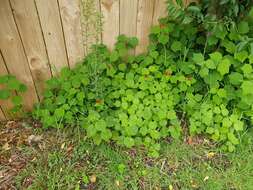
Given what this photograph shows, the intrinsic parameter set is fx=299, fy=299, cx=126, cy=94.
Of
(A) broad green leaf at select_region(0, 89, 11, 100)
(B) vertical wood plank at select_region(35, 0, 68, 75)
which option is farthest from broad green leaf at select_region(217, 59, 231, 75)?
(A) broad green leaf at select_region(0, 89, 11, 100)

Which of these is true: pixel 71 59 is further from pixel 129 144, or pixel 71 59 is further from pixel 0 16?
pixel 129 144

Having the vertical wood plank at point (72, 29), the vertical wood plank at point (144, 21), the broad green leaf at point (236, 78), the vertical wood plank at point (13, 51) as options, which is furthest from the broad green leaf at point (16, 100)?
the broad green leaf at point (236, 78)

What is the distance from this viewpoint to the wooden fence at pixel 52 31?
7.00 ft

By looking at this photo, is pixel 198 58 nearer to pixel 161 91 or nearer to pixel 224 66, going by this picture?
pixel 224 66

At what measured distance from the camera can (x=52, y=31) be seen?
2270 mm

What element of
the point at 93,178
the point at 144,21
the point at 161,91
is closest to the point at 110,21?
the point at 144,21

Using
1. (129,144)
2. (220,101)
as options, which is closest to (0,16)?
(129,144)

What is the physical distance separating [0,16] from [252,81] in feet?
6.21

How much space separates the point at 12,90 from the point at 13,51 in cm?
37

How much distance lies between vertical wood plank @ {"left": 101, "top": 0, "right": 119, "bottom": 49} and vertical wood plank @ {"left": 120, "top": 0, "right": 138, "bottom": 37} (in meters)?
0.04

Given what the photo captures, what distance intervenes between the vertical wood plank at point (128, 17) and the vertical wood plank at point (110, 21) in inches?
1.6

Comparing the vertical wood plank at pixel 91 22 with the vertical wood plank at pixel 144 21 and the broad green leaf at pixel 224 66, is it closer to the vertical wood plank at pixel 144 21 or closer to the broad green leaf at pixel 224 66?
the vertical wood plank at pixel 144 21

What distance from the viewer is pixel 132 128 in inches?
92.7

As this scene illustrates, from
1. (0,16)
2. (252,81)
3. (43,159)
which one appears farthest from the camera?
(43,159)
